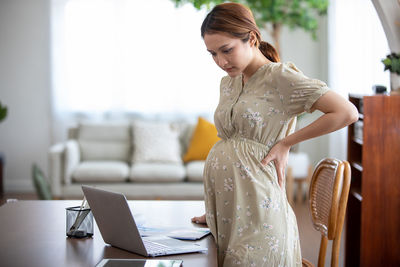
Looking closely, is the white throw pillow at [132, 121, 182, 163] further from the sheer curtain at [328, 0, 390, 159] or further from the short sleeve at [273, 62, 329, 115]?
the short sleeve at [273, 62, 329, 115]

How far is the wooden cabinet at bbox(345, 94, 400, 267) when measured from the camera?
2924mm

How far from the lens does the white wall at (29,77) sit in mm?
6289

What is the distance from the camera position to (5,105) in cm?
632

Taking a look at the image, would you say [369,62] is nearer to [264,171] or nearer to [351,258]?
[351,258]

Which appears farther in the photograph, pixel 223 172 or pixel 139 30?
pixel 139 30

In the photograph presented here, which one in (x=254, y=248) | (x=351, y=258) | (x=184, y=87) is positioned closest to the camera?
(x=254, y=248)

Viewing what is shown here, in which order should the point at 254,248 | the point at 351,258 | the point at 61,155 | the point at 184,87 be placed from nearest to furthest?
the point at 254,248 → the point at 351,258 → the point at 61,155 → the point at 184,87

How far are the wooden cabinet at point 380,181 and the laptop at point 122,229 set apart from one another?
5.47ft

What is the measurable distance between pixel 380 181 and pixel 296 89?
65.2 inches

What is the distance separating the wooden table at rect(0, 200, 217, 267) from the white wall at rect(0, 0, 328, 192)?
441 cm

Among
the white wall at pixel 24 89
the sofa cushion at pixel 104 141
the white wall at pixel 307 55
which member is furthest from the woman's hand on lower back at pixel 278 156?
the white wall at pixel 24 89

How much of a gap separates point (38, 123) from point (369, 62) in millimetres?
3825

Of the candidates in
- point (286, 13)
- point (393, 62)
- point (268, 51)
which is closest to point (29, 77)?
point (286, 13)

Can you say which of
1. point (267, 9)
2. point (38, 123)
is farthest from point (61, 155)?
point (267, 9)
